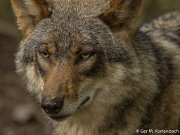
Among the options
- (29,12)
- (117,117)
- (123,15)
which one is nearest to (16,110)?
(29,12)

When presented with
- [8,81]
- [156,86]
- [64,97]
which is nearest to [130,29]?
[156,86]

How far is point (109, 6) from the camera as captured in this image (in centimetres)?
615

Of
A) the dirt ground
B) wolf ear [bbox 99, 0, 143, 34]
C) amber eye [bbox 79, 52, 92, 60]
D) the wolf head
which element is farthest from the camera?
the dirt ground

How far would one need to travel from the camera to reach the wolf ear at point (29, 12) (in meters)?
6.24

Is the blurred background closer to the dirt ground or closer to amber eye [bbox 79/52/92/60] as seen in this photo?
the dirt ground

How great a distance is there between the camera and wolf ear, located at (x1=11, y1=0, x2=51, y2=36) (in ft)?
20.5

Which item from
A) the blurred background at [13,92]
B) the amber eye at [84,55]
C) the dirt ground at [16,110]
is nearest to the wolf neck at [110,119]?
the amber eye at [84,55]

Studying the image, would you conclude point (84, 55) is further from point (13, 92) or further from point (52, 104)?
point (13, 92)

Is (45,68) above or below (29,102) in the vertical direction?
above

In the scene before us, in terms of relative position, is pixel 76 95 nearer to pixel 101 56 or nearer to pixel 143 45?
pixel 101 56

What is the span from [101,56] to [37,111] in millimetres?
5153

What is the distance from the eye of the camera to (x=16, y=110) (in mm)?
11016

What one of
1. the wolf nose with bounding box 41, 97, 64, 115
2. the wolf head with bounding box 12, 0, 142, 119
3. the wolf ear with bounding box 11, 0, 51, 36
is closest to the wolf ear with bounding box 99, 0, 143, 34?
the wolf head with bounding box 12, 0, 142, 119

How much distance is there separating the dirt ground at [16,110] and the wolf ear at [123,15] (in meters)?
3.98
